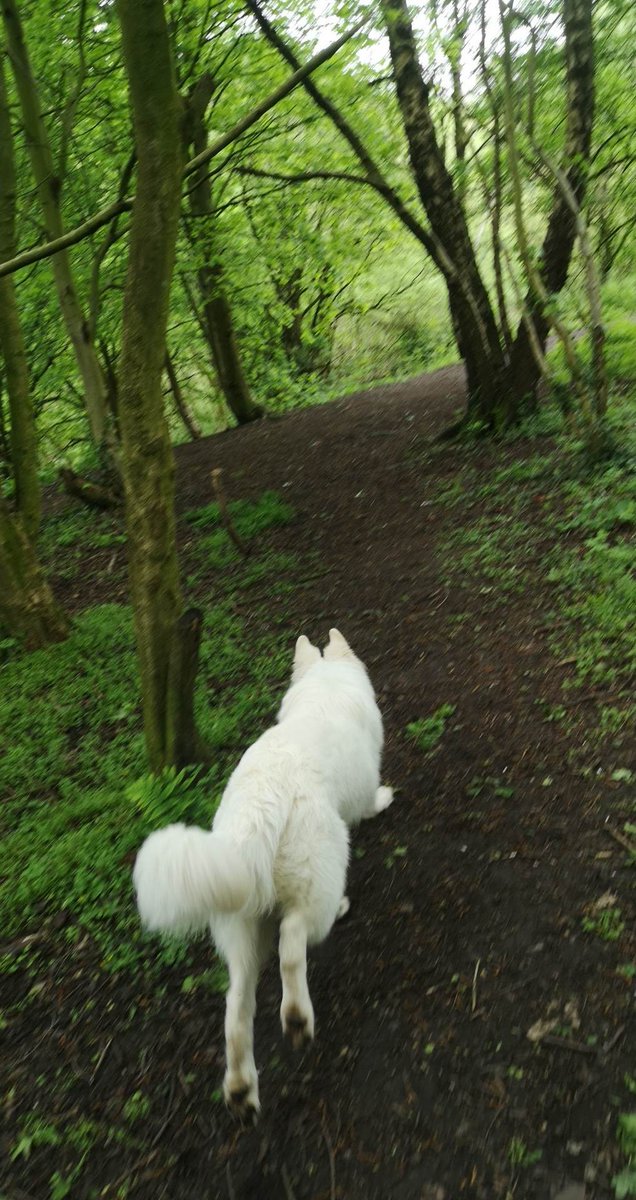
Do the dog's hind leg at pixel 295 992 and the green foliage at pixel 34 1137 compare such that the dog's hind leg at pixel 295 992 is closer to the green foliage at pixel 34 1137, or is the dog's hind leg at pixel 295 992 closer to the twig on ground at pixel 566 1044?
the twig on ground at pixel 566 1044

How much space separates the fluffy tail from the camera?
2.45m

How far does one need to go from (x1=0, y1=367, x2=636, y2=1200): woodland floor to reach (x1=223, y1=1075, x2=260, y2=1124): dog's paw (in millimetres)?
145

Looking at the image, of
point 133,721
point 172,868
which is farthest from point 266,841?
point 133,721

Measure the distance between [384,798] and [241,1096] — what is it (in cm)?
191

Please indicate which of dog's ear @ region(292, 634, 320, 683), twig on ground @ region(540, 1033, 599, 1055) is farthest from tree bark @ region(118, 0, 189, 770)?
twig on ground @ region(540, 1033, 599, 1055)

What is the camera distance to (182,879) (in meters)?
2.44

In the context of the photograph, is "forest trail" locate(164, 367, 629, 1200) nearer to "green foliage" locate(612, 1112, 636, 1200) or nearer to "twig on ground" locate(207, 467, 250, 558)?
"green foliage" locate(612, 1112, 636, 1200)

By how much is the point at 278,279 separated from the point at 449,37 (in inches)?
450

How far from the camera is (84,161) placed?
11320 mm

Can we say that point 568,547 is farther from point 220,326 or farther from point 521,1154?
point 220,326

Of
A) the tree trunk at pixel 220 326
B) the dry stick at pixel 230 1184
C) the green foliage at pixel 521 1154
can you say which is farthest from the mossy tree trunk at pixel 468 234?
Result: the dry stick at pixel 230 1184

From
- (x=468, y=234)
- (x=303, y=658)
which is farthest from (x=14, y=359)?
(x=468, y=234)

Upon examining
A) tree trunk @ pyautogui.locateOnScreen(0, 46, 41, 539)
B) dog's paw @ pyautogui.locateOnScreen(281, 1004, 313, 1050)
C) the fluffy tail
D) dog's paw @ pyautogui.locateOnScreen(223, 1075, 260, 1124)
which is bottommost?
dog's paw @ pyautogui.locateOnScreen(223, 1075, 260, 1124)

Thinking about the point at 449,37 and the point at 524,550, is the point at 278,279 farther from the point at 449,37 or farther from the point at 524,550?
the point at 524,550
